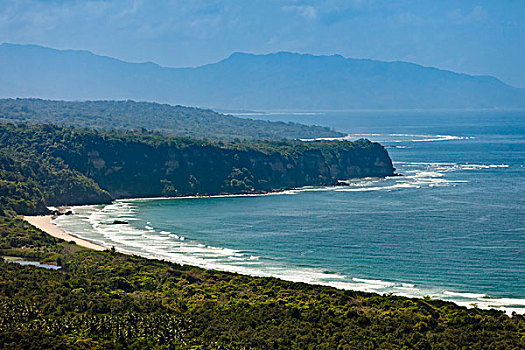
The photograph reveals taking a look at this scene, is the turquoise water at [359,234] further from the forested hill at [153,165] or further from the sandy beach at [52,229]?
the forested hill at [153,165]

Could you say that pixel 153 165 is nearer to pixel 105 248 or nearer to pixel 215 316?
pixel 105 248

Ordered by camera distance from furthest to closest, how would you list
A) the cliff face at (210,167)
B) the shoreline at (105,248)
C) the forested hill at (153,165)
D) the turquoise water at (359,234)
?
the cliff face at (210,167) < the forested hill at (153,165) < the turquoise water at (359,234) < the shoreline at (105,248)

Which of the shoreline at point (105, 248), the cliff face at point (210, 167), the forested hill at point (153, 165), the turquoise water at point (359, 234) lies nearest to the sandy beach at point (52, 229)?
the shoreline at point (105, 248)

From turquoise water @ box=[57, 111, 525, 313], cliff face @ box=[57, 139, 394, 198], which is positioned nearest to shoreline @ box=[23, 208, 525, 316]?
turquoise water @ box=[57, 111, 525, 313]

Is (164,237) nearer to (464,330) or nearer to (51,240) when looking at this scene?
(51,240)

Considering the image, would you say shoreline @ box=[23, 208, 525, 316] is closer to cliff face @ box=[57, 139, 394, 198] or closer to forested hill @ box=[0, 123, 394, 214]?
forested hill @ box=[0, 123, 394, 214]

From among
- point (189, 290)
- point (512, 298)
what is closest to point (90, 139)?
point (189, 290)

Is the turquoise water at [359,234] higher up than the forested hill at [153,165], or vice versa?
the forested hill at [153,165]
